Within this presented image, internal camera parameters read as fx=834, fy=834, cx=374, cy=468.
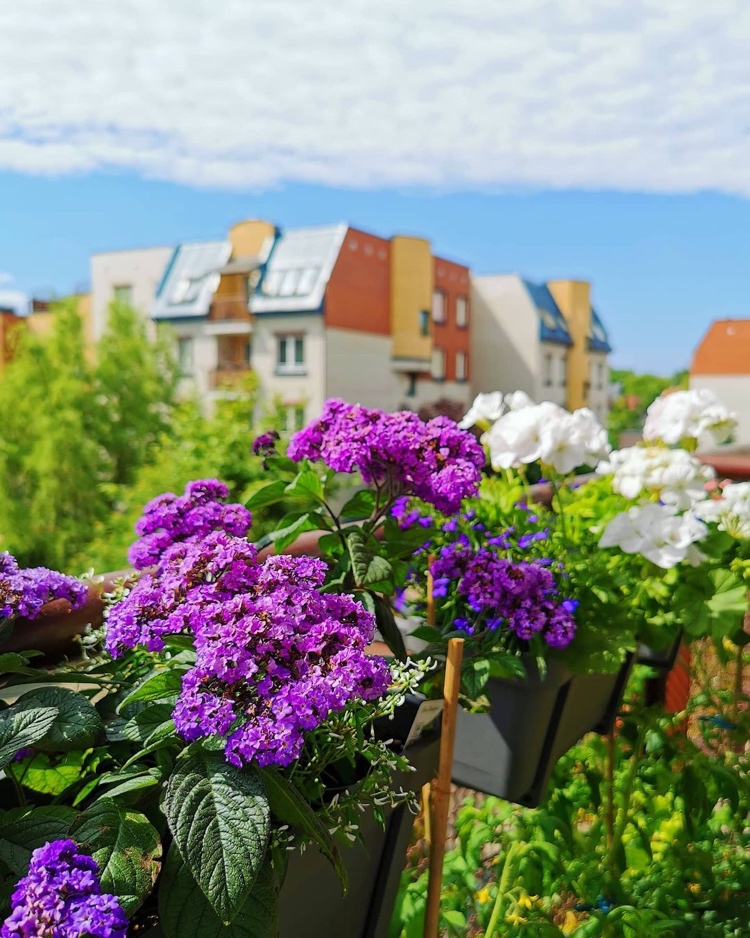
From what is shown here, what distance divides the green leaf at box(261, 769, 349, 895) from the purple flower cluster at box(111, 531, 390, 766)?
1.6 inches

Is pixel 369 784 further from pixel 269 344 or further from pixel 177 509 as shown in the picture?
pixel 269 344

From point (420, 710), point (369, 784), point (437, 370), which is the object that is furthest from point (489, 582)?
point (437, 370)

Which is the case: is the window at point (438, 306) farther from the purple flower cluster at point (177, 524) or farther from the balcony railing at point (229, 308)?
the purple flower cluster at point (177, 524)

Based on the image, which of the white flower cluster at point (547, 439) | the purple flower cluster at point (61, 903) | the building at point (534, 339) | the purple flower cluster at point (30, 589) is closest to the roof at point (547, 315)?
the building at point (534, 339)

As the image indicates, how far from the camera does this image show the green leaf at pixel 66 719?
2.00ft

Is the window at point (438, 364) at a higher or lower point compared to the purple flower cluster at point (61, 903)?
higher

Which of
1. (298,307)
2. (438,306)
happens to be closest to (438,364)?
(438,306)

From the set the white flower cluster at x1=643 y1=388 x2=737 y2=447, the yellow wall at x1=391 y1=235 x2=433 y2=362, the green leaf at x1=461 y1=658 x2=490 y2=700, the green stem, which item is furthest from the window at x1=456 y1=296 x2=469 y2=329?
the green leaf at x1=461 y1=658 x2=490 y2=700

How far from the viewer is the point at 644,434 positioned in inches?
57.4

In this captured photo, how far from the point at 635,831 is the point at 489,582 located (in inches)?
28.4

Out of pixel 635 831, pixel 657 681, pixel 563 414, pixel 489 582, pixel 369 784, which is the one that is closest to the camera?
pixel 369 784

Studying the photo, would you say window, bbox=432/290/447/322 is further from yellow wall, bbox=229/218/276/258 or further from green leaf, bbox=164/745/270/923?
green leaf, bbox=164/745/270/923

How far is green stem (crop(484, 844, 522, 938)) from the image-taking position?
3.49 ft

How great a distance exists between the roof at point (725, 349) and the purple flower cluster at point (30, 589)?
24.1 meters
